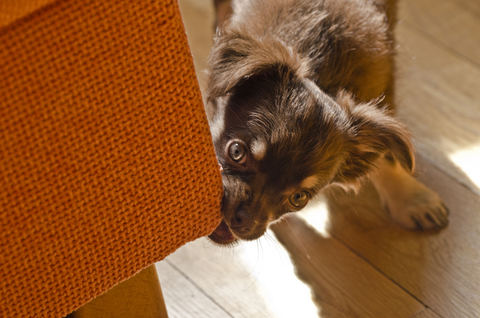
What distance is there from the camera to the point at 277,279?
4.54ft

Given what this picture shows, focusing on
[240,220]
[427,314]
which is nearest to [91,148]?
[240,220]

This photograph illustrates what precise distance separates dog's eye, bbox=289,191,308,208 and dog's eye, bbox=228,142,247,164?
174mm

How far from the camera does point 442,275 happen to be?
54.7 inches

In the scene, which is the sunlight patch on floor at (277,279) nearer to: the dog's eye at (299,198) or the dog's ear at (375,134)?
the dog's eye at (299,198)

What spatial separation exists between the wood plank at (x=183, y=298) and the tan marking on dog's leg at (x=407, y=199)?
680mm

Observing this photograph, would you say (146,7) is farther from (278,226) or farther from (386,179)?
(386,179)

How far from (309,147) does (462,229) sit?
2.44ft

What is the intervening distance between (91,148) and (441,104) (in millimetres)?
1610

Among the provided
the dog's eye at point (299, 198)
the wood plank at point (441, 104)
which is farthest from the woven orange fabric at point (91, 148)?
the wood plank at point (441, 104)

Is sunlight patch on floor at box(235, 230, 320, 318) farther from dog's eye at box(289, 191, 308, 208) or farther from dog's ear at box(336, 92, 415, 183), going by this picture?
dog's ear at box(336, 92, 415, 183)

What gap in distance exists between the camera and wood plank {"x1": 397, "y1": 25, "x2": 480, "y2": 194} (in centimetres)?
172

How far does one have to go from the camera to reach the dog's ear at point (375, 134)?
1198 millimetres

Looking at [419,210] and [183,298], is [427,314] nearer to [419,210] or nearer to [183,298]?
[419,210]

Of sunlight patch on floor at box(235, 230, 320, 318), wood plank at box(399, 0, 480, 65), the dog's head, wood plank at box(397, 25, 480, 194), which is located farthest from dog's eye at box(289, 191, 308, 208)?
wood plank at box(399, 0, 480, 65)
